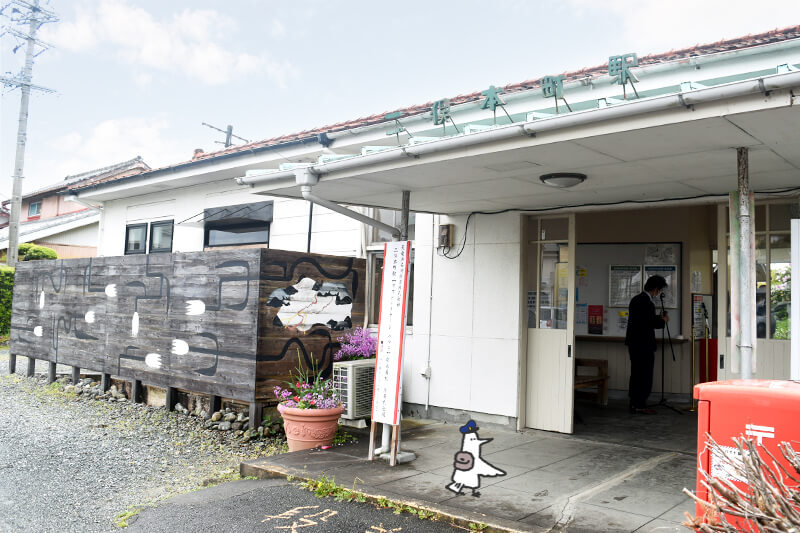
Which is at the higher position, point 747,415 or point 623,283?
point 623,283

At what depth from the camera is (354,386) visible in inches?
277

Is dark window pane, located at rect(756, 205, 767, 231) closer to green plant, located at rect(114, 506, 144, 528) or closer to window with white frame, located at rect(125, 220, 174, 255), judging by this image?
green plant, located at rect(114, 506, 144, 528)

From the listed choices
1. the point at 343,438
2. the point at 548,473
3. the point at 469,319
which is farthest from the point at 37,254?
the point at 548,473

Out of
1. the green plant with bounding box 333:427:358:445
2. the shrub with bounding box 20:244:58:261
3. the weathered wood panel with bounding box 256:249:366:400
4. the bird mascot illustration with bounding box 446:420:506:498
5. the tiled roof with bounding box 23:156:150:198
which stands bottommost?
the green plant with bounding box 333:427:358:445

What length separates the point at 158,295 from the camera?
8.66 m

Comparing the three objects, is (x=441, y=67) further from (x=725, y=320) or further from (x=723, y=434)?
(x=723, y=434)

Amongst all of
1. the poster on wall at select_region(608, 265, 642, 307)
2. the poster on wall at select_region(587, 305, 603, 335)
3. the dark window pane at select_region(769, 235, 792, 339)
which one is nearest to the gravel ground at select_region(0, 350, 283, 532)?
A: the dark window pane at select_region(769, 235, 792, 339)

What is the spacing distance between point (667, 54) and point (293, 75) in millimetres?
23087

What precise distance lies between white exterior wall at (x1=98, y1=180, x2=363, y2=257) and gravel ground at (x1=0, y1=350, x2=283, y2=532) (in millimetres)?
3042

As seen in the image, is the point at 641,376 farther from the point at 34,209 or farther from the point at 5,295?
the point at 34,209

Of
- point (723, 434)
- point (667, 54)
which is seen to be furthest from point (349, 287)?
point (723, 434)

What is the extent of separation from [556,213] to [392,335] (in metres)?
2.34

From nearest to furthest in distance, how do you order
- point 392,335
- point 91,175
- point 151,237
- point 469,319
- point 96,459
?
1. point 392,335
2. point 96,459
3. point 469,319
4. point 151,237
5. point 91,175

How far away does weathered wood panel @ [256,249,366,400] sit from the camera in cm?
712
